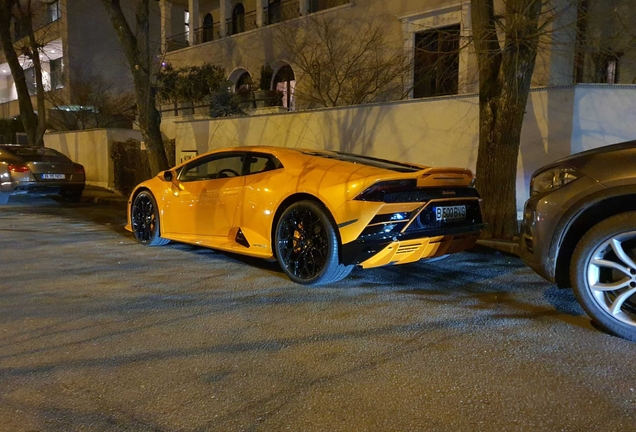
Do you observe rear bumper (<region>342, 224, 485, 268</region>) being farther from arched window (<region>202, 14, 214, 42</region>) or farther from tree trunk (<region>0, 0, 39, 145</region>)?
arched window (<region>202, 14, 214, 42</region>)

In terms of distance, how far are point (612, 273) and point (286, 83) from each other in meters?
15.8

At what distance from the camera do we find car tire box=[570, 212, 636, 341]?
3514 millimetres

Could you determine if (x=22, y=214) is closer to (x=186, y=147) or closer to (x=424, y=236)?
(x=186, y=147)

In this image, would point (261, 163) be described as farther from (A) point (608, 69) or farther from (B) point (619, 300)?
(A) point (608, 69)

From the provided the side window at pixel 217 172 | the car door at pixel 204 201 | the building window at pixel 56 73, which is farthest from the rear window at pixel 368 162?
the building window at pixel 56 73

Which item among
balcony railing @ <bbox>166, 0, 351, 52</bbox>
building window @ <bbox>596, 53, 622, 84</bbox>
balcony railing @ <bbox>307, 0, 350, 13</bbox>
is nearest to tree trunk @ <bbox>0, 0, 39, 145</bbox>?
balcony railing @ <bbox>166, 0, 351, 52</bbox>

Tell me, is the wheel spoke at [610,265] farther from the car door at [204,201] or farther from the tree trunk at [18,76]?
the tree trunk at [18,76]

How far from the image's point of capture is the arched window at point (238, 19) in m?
21.5

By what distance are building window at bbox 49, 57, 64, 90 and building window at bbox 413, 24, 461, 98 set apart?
20306mm

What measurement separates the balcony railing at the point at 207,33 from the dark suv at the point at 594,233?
20121 mm

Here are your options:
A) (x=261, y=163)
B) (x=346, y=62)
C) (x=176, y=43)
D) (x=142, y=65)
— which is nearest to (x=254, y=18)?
(x=176, y=43)

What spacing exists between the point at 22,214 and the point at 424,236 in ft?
30.0

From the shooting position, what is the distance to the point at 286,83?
1842 cm

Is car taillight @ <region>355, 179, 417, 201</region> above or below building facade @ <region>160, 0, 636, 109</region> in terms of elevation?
below
